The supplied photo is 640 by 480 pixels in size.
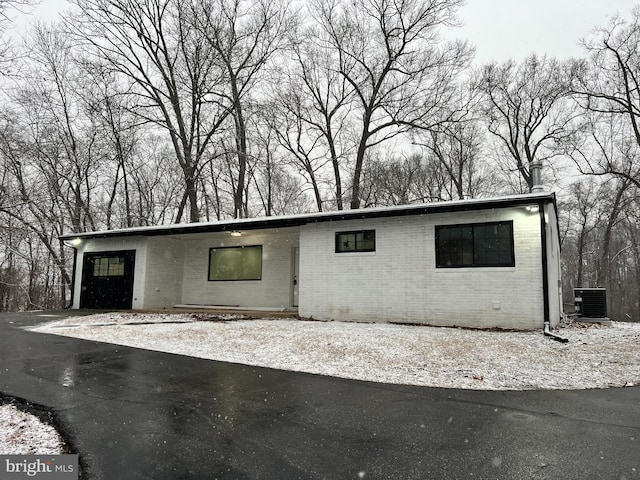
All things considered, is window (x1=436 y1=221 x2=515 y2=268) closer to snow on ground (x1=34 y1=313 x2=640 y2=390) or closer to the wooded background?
snow on ground (x1=34 y1=313 x2=640 y2=390)

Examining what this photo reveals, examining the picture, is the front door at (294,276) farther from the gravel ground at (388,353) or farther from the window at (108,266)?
the window at (108,266)

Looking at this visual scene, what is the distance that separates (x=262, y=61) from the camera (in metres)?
21.7

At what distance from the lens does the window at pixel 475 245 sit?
936 centimetres

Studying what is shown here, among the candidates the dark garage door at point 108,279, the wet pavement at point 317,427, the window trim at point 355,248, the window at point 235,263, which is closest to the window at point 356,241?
the window trim at point 355,248

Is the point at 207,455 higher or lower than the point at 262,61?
lower

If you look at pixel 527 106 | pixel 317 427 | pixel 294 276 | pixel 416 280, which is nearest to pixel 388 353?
pixel 317 427

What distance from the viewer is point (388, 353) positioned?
652 cm

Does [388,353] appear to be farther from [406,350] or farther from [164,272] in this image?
[164,272]

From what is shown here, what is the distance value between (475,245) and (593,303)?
5339 millimetres

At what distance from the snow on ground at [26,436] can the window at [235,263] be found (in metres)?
10.5

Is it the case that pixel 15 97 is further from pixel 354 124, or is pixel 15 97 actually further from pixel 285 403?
pixel 285 403

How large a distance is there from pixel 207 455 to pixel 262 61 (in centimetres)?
2231

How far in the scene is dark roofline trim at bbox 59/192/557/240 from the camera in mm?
9141

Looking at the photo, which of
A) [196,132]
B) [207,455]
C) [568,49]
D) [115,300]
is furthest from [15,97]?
[568,49]
